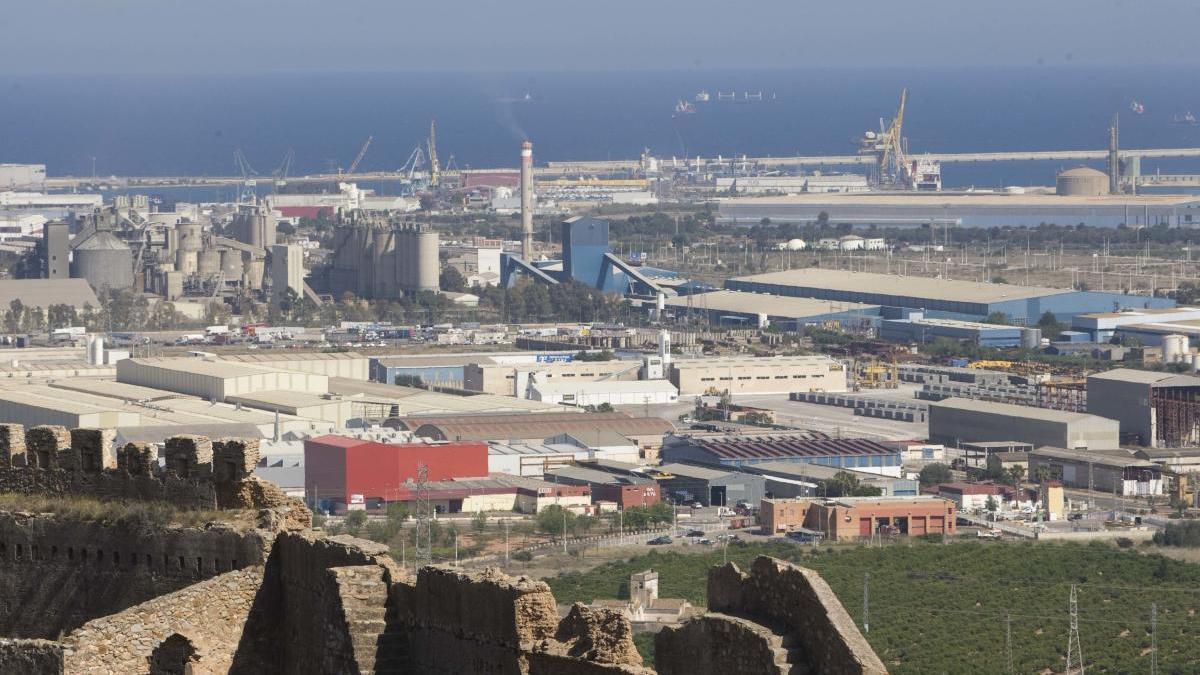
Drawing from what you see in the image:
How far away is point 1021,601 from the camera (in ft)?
87.4

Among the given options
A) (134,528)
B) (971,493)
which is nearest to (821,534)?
(971,493)

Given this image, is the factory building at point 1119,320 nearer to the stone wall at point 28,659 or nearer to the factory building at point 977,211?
the factory building at point 977,211

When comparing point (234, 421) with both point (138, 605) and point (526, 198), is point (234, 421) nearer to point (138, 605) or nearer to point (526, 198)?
point (138, 605)

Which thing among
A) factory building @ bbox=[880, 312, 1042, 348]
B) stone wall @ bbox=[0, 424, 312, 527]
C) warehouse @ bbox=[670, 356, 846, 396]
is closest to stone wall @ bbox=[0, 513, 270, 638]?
stone wall @ bbox=[0, 424, 312, 527]

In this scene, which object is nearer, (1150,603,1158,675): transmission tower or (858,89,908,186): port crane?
(1150,603,1158,675): transmission tower

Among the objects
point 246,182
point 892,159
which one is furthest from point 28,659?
point 892,159

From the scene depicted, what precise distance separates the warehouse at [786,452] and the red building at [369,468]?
13.9ft

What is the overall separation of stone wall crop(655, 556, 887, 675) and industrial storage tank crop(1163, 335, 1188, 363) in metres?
53.1

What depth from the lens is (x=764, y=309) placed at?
70812 mm

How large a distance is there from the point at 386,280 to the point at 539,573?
160 feet

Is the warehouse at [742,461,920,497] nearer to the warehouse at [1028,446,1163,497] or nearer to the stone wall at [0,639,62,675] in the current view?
the warehouse at [1028,446,1163,497]

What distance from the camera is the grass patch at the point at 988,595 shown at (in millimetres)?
22953

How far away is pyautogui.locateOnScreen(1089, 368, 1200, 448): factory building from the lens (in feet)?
153

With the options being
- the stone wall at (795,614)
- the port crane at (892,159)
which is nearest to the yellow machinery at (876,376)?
the stone wall at (795,614)
